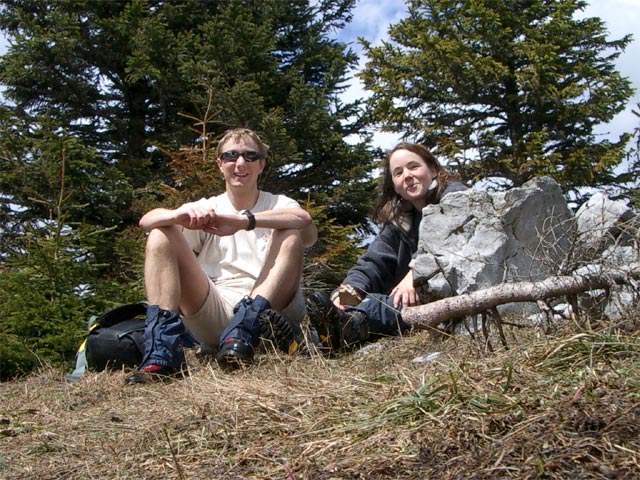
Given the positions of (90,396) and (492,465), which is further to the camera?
(90,396)

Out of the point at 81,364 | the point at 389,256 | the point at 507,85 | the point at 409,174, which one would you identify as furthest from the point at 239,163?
the point at 507,85

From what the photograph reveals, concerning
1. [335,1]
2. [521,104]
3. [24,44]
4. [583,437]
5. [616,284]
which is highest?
[335,1]

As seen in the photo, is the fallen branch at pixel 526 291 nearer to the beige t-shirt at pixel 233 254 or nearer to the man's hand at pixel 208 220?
the man's hand at pixel 208 220

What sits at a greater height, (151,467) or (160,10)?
(160,10)

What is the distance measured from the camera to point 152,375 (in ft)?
11.6

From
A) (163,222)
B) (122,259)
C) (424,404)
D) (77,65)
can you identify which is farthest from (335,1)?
(424,404)

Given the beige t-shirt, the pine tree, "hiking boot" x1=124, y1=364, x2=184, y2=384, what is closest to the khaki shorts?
the beige t-shirt

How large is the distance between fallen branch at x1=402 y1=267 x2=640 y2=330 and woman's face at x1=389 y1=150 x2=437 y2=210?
1.73 metres

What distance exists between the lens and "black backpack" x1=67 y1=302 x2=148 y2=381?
162 inches

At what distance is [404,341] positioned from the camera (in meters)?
4.11

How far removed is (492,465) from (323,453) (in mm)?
487

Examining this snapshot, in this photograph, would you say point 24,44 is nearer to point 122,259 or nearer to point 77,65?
point 77,65

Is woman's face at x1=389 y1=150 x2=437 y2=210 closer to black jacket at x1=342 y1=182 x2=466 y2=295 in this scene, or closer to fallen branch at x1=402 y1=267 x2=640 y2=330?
black jacket at x1=342 y1=182 x2=466 y2=295

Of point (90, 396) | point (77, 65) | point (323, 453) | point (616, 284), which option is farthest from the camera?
point (77, 65)
